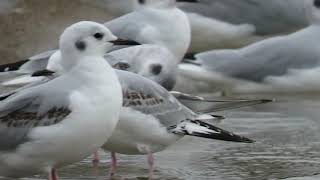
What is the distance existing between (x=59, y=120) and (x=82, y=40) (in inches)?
18.2

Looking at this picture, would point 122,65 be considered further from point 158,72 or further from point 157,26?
point 157,26

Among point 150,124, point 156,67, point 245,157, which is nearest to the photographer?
point 150,124

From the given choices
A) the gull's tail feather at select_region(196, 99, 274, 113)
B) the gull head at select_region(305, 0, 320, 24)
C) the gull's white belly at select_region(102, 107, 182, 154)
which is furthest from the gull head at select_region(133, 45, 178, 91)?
the gull head at select_region(305, 0, 320, 24)

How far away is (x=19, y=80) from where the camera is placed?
7.30m

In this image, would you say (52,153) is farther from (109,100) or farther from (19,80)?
(19,80)

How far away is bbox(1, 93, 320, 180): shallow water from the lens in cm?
581

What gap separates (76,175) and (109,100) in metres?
Answer: 0.95

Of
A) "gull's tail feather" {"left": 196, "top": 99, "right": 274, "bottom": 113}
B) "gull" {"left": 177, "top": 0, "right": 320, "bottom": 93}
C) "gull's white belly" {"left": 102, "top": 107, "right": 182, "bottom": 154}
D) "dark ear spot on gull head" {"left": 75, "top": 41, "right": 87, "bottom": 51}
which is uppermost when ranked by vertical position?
"dark ear spot on gull head" {"left": 75, "top": 41, "right": 87, "bottom": 51}

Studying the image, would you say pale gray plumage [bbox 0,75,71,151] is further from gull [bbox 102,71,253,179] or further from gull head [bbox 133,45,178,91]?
gull head [bbox 133,45,178,91]

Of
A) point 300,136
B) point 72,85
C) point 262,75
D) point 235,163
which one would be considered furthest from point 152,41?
point 72,85

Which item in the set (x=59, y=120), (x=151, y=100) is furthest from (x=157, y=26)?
(x=59, y=120)

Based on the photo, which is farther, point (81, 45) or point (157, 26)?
point (157, 26)

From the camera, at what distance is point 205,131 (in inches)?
226

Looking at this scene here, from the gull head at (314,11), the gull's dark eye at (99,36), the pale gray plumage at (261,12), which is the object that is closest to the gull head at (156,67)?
the gull's dark eye at (99,36)
